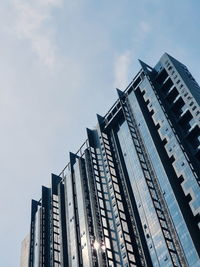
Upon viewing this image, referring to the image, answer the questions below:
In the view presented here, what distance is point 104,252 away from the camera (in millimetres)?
76938

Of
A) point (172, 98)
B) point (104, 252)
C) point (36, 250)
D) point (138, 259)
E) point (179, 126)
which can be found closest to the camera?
point (138, 259)

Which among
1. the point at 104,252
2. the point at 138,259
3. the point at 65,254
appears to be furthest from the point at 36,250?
the point at 138,259

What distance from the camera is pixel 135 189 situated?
81.5 m

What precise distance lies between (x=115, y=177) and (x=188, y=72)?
Result: 30.8 meters

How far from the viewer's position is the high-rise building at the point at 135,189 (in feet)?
226

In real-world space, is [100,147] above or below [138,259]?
above

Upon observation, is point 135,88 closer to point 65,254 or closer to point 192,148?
point 192,148

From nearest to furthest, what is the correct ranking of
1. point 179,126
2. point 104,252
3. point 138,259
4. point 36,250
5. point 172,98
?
point 138,259 < point 104,252 < point 179,126 < point 172,98 < point 36,250

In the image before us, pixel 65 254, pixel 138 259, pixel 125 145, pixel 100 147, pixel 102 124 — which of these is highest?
pixel 102 124

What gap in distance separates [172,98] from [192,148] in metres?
17.4


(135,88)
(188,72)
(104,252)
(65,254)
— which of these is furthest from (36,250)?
(188,72)

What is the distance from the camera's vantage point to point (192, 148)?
78.6 meters

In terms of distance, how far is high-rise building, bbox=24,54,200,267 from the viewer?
68875 millimetres

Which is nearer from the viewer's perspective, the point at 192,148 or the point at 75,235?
the point at 192,148
